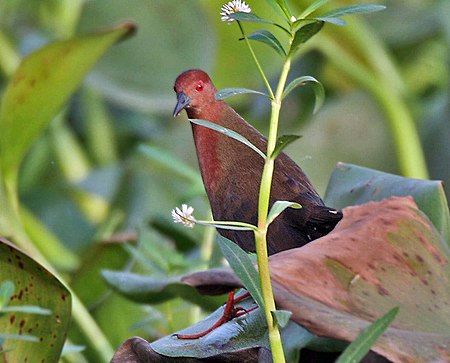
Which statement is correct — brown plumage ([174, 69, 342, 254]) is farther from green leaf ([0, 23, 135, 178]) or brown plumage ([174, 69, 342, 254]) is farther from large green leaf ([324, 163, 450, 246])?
green leaf ([0, 23, 135, 178])

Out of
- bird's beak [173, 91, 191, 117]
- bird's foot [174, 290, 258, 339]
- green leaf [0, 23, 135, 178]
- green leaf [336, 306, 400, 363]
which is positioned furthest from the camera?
green leaf [0, 23, 135, 178]

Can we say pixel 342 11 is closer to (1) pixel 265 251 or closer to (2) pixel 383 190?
(1) pixel 265 251

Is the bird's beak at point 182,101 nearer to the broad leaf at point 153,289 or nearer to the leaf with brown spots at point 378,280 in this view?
the broad leaf at point 153,289

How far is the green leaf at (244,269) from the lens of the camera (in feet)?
3.87

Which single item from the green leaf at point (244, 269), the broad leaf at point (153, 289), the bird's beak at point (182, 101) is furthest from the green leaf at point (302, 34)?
the bird's beak at point (182, 101)

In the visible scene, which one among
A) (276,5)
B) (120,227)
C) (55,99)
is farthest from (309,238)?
(120,227)

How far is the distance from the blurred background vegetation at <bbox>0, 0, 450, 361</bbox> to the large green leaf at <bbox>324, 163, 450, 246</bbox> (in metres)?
0.95

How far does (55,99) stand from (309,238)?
0.84 m

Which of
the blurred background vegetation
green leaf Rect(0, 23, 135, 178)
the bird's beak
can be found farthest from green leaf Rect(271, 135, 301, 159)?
the blurred background vegetation

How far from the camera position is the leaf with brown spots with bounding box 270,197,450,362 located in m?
1.19

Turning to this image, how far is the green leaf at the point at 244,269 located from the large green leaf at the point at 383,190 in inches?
15.0

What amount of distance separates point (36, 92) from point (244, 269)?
3.73 feet

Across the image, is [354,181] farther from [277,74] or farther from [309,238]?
[277,74]

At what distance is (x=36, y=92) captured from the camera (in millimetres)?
2230
